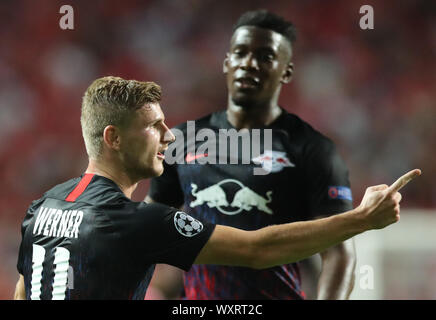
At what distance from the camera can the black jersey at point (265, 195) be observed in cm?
327

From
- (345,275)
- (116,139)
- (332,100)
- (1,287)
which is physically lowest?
(1,287)

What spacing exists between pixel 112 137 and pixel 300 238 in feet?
2.80

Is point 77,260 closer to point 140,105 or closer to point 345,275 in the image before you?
point 140,105

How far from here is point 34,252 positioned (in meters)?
2.37

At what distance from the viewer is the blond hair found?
2432 millimetres

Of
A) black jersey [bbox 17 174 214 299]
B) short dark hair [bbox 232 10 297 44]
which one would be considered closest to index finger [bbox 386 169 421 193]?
black jersey [bbox 17 174 214 299]

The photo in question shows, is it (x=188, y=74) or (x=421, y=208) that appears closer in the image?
(x=421, y=208)

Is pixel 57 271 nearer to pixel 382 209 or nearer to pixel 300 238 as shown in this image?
pixel 300 238

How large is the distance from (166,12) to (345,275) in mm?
6732

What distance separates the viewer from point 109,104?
244cm

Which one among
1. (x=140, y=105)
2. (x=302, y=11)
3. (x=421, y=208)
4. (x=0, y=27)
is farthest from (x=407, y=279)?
(x=0, y=27)

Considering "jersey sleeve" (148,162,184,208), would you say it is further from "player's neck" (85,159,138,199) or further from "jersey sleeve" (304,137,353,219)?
"player's neck" (85,159,138,199)

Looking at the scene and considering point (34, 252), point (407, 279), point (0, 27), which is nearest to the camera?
point (34, 252)

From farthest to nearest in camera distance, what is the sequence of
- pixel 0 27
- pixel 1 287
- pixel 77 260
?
1. pixel 0 27
2. pixel 1 287
3. pixel 77 260
